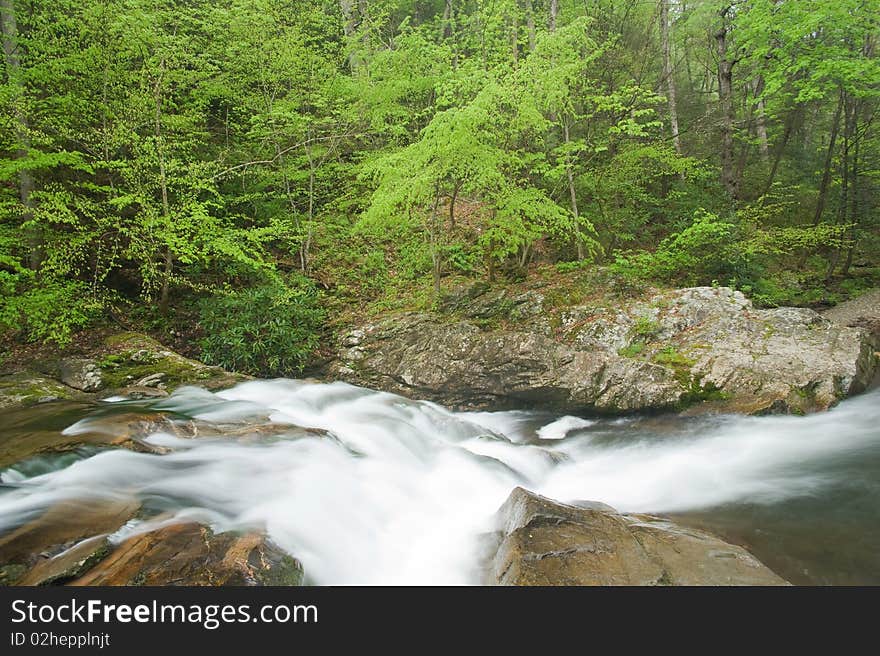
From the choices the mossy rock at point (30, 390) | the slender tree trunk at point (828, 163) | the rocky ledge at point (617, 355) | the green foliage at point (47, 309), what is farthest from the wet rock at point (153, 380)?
the slender tree trunk at point (828, 163)

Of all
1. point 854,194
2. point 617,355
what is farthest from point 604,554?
point 854,194

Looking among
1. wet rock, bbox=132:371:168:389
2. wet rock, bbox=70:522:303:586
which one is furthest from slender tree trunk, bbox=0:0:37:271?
wet rock, bbox=70:522:303:586

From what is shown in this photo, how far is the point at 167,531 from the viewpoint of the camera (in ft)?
10.9

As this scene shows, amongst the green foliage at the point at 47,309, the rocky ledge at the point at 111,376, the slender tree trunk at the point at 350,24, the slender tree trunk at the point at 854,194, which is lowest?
the rocky ledge at the point at 111,376

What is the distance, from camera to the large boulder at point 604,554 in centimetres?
313

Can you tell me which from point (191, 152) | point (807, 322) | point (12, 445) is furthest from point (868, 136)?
point (12, 445)

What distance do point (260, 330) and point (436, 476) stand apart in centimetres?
519

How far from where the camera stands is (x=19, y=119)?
783cm

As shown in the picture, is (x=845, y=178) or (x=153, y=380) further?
(x=845, y=178)

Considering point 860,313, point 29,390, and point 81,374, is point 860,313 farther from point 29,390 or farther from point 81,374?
point 29,390

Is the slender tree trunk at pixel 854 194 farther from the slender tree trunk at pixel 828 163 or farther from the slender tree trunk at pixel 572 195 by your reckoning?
the slender tree trunk at pixel 572 195

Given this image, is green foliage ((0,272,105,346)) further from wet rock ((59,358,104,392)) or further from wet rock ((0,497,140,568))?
wet rock ((0,497,140,568))

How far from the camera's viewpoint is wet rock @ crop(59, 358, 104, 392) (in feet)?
23.5

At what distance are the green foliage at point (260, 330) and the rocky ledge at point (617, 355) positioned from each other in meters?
0.82
